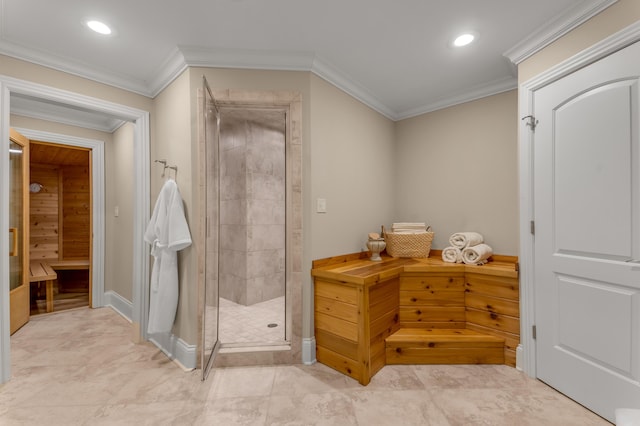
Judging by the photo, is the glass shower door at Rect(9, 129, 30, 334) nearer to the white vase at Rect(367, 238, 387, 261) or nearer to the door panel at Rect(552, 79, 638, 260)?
the white vase at Rect(367, 238, 387, 261)

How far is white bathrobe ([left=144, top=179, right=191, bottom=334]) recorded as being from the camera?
A: 2.14 m

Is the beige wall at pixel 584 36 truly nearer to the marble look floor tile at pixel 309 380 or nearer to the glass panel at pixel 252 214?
the glass panel at pixel 252 214

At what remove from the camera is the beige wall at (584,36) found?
150cm

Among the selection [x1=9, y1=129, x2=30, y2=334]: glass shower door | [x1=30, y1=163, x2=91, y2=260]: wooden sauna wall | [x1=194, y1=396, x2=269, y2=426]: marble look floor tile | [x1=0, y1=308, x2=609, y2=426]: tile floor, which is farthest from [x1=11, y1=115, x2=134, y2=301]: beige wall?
[x1=194, y1=396, x2=269, y2=426]: marble look floor tile

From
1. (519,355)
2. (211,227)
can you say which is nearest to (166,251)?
(211,227)

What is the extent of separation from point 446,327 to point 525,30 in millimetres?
2240

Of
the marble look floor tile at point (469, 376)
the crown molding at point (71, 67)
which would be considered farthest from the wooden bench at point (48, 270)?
the marble look floor tile at point (469, 376)

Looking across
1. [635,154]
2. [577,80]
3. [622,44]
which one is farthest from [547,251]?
[622,44]

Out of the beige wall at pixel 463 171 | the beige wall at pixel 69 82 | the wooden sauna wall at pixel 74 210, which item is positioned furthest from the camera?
the wooden sauna wall at pixel 74 210

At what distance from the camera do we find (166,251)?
7.32ft

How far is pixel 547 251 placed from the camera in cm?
Answer: 189

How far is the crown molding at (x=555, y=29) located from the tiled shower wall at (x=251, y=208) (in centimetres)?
235

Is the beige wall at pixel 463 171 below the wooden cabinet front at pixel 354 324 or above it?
above

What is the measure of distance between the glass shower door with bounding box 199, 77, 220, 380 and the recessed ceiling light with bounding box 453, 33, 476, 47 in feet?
5.79
